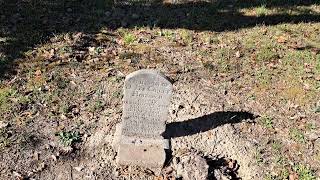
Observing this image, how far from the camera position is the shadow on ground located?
7066 mm

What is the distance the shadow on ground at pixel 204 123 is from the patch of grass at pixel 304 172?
1123 mm

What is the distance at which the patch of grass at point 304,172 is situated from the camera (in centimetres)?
658

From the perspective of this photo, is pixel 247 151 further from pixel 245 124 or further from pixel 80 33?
pixel 80 33

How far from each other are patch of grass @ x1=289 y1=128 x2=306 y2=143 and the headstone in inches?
78.6

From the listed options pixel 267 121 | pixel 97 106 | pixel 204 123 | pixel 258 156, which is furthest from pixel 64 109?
pixel 267 121

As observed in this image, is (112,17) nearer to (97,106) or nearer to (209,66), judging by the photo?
(209,66)

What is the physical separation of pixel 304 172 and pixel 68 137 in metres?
3.32

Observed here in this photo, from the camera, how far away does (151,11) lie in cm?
1031

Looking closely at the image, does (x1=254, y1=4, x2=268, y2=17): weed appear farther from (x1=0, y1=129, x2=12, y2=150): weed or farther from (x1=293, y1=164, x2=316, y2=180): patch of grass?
(x1=0, y1=129, x2=12, y2=150): weed

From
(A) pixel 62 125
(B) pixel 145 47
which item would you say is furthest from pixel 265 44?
(A) pixel 62 125

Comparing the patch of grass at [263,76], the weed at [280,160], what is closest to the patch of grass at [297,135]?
the weed at [280,160]

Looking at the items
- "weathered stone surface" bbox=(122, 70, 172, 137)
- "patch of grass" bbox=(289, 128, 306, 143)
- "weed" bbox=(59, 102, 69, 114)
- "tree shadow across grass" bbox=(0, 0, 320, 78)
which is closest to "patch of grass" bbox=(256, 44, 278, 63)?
"tree shadow across grass" bbox=(0, 0, 320, 78)

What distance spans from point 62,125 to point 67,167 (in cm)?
80

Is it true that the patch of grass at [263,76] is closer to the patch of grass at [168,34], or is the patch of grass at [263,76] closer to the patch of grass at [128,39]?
the patch of grass at [168,34]
